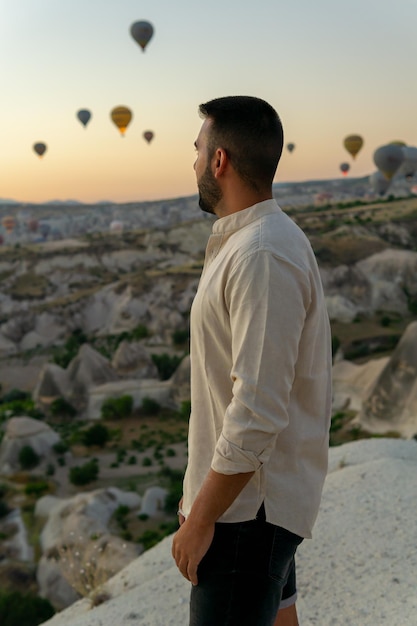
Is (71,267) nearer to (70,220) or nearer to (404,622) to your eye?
(404,622)

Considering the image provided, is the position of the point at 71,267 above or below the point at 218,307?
below

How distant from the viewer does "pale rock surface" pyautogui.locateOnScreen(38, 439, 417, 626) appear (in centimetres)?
418

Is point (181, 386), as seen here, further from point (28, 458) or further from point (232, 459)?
point (232, 459)

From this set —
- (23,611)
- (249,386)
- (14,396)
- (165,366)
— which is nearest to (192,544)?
(249,386)

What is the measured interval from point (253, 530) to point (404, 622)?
229 centimetres

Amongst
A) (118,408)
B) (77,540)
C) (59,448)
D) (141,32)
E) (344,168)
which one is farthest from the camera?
(344,168)

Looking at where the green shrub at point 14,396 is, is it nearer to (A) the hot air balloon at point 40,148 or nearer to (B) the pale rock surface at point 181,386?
(B) the pale rock surface at point 181,386

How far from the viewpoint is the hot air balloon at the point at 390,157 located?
134 ft

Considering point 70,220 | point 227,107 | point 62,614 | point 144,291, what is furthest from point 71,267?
point 70,220

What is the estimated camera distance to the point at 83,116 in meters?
52.9

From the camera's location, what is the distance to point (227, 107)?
6.48ft

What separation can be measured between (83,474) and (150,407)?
25.6 feet

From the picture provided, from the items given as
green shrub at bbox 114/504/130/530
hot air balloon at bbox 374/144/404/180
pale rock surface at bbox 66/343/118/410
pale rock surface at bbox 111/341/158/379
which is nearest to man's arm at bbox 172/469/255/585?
green shrub at bbox 114/504/130/530

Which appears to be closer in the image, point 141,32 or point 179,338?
point 141,32
